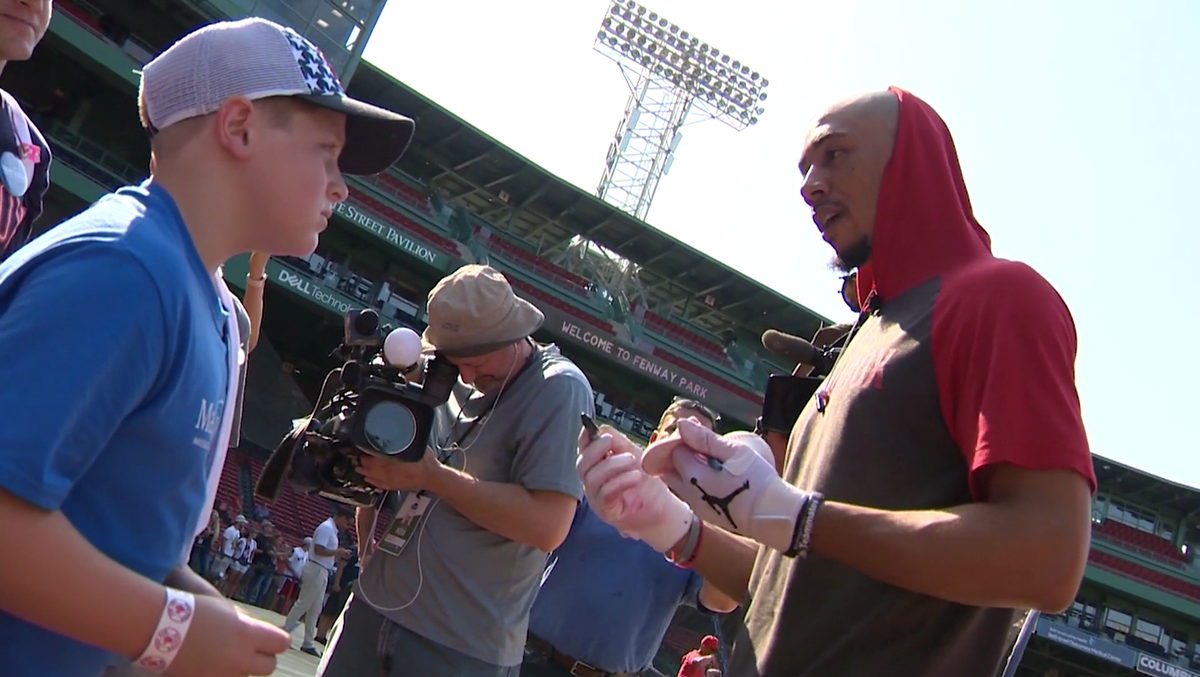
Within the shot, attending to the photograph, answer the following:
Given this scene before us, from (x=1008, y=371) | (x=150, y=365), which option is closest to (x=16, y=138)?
(x=150, y=365)

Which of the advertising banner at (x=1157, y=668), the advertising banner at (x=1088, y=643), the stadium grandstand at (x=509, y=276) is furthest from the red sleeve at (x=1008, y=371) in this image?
the advertising banner at (x=1157, y=668)

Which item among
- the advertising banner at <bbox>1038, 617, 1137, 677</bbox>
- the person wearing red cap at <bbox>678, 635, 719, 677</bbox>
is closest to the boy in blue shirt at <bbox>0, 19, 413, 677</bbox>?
the person wearing red cap at <bbox>678, 635, 719, 677</bbox>

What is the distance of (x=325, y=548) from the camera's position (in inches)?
457

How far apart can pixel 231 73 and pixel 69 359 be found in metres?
0.61

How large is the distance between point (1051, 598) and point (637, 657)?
118 inches

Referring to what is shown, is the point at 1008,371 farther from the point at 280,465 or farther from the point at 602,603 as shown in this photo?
the point at 602,603

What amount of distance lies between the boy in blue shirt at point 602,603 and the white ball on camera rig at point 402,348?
1.33 meters

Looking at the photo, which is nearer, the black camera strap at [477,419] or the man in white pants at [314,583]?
the black camera strap at [477,419]

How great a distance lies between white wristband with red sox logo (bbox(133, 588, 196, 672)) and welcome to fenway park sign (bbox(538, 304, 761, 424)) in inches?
1145

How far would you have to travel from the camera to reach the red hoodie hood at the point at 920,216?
188 cm

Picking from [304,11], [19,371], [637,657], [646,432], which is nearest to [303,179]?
[19,371]

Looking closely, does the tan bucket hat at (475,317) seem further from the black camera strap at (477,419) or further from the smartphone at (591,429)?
the smartphone at (591,429)

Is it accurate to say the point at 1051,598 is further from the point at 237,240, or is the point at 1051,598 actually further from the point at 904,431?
the point at 237,240

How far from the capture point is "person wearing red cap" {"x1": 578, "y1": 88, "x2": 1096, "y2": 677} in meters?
1.51
